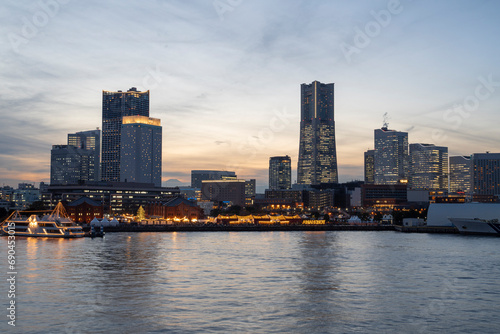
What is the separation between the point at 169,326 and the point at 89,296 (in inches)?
453

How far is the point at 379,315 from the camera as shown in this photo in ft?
108

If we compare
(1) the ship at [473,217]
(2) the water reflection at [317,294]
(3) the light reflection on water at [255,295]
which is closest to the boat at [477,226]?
(1) the ship at [473,217]

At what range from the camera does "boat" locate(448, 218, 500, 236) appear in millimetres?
130250

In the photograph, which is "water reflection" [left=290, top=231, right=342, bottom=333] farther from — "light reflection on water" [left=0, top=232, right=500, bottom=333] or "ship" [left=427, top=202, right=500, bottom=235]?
"ship" [left=427, top=202, right=500, bottom=235]

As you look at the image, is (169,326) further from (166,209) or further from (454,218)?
(166,209)

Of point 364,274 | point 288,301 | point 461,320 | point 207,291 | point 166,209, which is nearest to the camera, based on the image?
point 461,320

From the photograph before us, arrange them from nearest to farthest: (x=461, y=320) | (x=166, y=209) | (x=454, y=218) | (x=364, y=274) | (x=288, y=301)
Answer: (x=461, y=320) → (x=288, y=301) → (x=364, y=274) → (x=454, y=218) → (x=166, y=209)

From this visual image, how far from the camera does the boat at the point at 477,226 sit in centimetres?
13025

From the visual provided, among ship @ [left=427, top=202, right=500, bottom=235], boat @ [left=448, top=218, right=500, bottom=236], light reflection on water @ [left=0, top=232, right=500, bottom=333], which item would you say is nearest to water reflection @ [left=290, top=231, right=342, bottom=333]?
light reflection on water @ [left=0, top=232, right=500, bottom=333]

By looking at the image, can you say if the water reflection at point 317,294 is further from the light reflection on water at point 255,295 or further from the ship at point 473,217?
the ship at point 473,217

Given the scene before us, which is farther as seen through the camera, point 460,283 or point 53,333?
point 460,283

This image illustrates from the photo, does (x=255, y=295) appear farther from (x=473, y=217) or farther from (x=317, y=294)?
(x=473, y=217)

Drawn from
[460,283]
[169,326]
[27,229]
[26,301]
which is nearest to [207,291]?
[169,326]

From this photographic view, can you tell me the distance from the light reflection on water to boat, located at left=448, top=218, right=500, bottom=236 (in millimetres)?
71710
